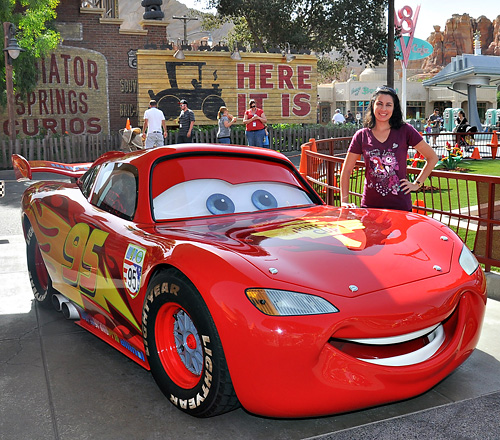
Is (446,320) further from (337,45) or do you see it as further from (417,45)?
(417,45)

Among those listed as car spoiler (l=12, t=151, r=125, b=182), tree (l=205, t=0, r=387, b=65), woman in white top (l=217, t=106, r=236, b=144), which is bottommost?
car spoiler (l=12, t=151, r=125, b=182)

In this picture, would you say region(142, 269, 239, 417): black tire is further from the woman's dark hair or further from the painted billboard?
the painted billboard

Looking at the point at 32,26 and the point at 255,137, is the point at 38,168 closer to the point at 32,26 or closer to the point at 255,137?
the point at 255,137

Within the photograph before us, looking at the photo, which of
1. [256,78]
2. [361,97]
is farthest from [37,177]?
[361,97]

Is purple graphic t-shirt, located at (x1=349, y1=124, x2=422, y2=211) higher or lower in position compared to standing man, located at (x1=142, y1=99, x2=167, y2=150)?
lower

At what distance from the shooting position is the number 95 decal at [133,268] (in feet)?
11.2

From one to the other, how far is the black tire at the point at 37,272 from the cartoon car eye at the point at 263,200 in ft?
6.40

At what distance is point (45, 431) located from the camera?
3084 mm

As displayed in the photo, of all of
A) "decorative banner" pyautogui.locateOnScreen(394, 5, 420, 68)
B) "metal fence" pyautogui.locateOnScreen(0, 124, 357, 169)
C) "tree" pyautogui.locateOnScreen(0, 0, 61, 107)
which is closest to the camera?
"metal fence" pyautogui.locateOnScreen(0, 124, 357, 169)

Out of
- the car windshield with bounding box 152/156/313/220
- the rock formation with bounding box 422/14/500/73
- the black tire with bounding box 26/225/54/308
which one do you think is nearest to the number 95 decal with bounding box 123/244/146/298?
the car windshield with bounding box 152/156/313/220

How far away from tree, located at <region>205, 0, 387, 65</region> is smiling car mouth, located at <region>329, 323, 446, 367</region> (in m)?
29.9

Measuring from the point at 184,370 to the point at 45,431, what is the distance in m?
0.75

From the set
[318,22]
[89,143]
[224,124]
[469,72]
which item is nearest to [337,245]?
[224,124]

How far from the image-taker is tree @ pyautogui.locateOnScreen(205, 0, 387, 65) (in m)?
30.9
